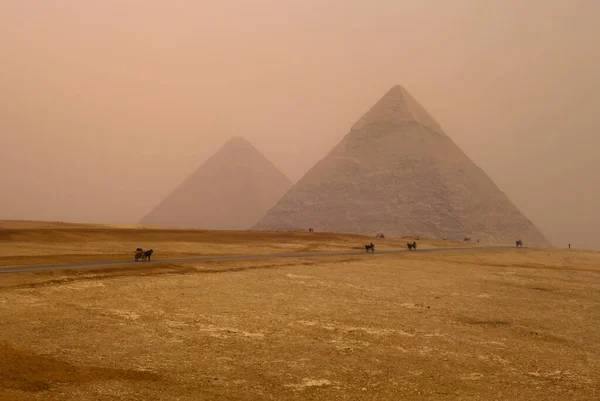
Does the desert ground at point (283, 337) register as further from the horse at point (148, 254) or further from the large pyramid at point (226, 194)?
the large pyramid at point (226, 194)

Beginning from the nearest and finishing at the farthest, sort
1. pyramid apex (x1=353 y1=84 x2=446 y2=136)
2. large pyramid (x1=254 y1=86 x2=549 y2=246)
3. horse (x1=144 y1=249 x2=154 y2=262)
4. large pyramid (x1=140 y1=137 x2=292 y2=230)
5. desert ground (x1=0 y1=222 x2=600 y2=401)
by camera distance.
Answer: desert ground (x1=0 y1=222 x2=600 y2=401)
horse (x1=144 y1=249 x2=154 y2=262)
large pyramid (x1=254 y1=86 x2=549 y2=246)
pyramid apex (x1=353 y1=84 x2=446 y2=136)
large pyramid (x1=140 y1=137 x2=292 y2=230)

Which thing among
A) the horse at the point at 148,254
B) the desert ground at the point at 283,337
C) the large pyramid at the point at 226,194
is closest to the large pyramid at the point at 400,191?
the large pyramid at the point at 226,194

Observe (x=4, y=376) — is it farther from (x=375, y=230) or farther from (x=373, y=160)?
(x=373, y=160)

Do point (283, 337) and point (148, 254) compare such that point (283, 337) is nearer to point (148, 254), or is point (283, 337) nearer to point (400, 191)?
point (148, 254)

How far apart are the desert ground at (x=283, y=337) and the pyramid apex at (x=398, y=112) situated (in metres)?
99.5

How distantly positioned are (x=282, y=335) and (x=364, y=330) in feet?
7.87

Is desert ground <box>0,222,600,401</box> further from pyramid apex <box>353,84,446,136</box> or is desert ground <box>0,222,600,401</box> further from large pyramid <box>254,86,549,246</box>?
pyramid apex <box>353,84,446,136</box>

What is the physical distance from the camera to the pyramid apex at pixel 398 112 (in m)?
117

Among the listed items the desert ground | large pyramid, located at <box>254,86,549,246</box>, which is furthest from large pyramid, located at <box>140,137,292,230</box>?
the desert ground

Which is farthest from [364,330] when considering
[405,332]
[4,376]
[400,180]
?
[400,180]

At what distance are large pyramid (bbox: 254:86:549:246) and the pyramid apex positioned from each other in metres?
0.30

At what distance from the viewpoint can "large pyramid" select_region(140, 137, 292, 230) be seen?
17462 cm

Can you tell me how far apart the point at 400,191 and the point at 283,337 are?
306 feet

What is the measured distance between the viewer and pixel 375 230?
309ft
